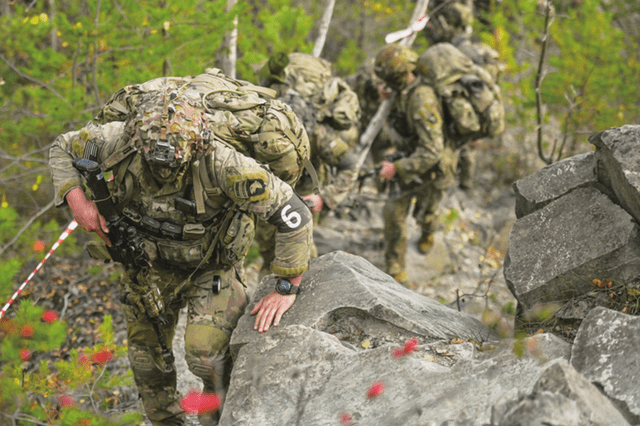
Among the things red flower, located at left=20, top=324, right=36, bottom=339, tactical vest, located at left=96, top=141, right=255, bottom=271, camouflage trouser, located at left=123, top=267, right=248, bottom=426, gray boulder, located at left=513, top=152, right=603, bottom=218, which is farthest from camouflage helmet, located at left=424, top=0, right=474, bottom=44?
red flower, located at left=20, top=324, right=36, bottom=339

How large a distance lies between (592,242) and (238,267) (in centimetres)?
220

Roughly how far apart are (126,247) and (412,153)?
4.43 m

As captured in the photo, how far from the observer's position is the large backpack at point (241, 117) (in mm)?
3266

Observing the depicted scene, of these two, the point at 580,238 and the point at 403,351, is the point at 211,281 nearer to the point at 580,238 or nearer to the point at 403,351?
the point at 403,351

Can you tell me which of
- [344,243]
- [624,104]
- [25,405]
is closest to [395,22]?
[624,104]

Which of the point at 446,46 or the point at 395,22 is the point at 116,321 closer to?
the point at 446,46

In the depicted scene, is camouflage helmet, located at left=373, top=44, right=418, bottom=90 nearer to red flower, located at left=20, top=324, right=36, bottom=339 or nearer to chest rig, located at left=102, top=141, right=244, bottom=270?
chest rig, located at left=102, top=141, right=244, bottom=270

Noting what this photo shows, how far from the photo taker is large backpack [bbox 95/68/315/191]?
3266mm

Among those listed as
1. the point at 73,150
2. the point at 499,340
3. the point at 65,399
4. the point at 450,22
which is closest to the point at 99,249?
the point at 73,150

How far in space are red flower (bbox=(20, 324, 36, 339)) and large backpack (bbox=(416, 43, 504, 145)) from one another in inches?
199

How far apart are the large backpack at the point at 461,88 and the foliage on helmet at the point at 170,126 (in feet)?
13.2

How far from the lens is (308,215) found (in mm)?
3088

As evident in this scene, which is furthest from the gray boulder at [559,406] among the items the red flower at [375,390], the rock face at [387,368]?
the red flower at [375,390]

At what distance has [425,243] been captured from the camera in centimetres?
A: 781
